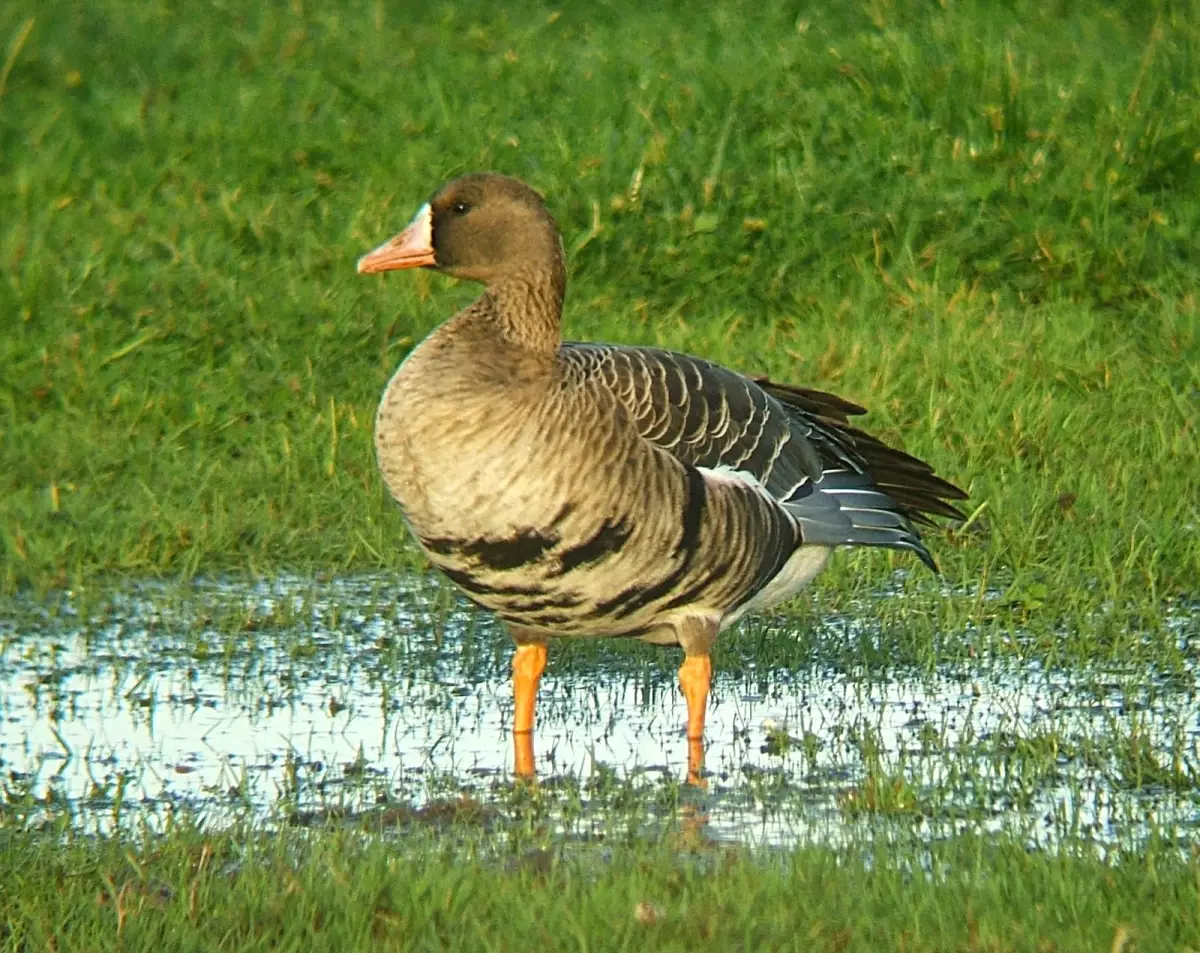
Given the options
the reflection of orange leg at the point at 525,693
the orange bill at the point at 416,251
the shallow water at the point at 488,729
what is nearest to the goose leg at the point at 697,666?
the shallow water at the point at 488,729

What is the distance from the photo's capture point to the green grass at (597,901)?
395 centimetres

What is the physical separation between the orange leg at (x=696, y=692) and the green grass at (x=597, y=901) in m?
1.09

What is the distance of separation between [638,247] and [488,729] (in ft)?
13.3

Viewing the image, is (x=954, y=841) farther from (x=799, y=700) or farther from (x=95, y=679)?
(x=95, y=679)

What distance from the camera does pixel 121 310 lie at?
8.98m

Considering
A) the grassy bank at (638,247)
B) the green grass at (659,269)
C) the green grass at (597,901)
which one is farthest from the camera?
the grassy bank at (638,247)

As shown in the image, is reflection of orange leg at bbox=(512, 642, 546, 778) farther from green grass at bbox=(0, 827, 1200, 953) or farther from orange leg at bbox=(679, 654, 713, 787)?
green grass at bbox=(0, 827, 1200, 953)

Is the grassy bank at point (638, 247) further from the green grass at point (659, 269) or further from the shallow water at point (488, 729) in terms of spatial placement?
the shallow water at point (488, 729)

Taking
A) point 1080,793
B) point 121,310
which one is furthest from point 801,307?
point 1080,793

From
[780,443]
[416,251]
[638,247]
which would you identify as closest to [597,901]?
[780,443]

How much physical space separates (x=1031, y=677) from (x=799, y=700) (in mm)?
639

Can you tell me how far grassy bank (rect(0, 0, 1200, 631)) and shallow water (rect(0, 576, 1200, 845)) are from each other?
0.54m

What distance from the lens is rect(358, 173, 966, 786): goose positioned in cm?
524

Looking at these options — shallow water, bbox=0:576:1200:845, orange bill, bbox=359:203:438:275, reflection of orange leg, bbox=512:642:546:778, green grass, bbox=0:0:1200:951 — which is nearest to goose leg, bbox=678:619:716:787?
shallow water, bbox=0:576:1200:845
